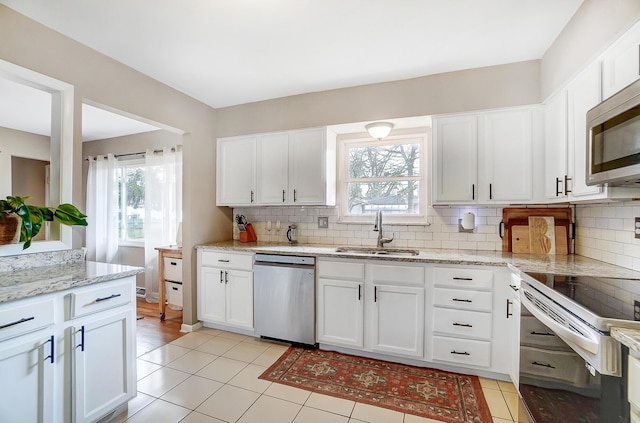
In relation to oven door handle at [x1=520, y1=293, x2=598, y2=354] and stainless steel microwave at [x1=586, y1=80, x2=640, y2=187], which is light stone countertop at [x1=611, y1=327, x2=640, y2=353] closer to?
oven door handle at [x1=520, y1=293, x2=598, y2=354]

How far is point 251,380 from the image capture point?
2203mm

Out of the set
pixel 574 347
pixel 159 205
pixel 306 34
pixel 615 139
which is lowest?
pixel 574 347

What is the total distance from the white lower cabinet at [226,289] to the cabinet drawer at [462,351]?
176 centimetres

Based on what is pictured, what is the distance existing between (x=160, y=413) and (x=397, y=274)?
6.29 feet

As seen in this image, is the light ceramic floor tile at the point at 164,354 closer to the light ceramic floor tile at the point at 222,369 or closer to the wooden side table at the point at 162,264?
the light ceramic floor tile at the point at 222,369

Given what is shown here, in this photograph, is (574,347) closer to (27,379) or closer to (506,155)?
(506,155)

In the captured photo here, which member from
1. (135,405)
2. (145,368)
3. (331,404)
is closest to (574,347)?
(331,404)

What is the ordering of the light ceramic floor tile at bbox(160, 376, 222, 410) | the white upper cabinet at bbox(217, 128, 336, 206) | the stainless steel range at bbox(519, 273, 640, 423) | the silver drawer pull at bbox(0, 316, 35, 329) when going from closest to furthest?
1. the stainless steel range at bbox(519, 273, 640, 423)
2. the silver drawer pull at bbox(0, 316, 35, 329)
3. the light ceramic floor tile at bbox(160, 376, 222, 410)
4. the white upper cabinet at bbox(217, 128, 336, 206)

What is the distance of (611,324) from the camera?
3.20 ft

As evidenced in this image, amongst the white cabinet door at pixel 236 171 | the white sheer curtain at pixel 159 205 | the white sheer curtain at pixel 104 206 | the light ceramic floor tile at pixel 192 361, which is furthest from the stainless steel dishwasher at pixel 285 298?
the white sheer curtain at pixel 104 206

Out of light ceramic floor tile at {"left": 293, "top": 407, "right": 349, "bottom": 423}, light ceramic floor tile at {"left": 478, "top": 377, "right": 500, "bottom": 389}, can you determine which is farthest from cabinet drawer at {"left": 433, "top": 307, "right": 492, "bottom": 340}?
light ceramic floor tile at {"left": 293, "top": 407, "right": 349, "bottom": 423}

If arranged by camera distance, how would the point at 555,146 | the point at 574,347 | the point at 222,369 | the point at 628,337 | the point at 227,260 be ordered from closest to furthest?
the point at 628,337 → the point at 574,347 → the point at 555,146 → the point at 222,369 → the point at 227,260

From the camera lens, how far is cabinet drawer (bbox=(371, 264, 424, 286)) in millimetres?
2340

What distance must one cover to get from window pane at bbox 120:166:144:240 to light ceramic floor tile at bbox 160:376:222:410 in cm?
312
